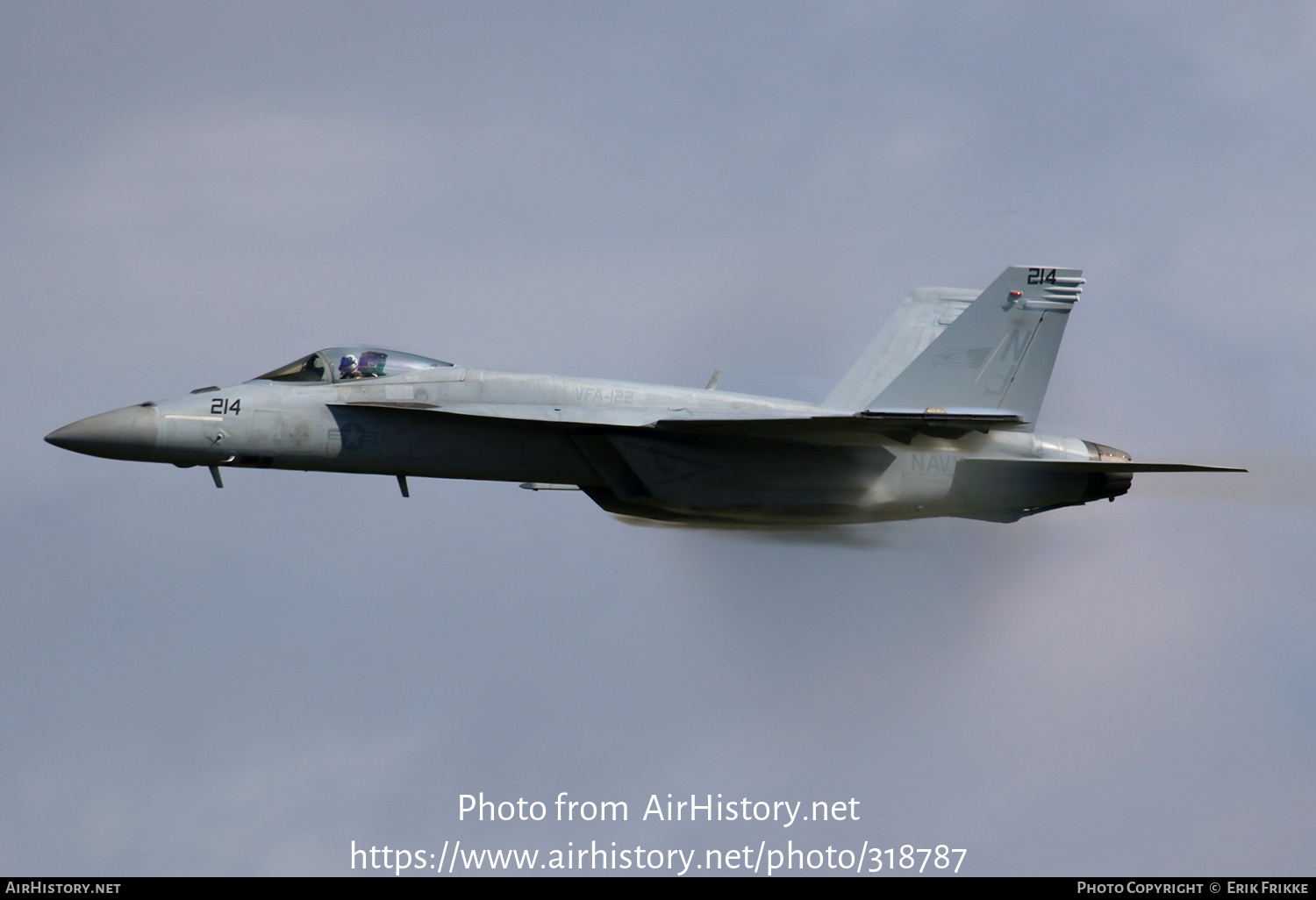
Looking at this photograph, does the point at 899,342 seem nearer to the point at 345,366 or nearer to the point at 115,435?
the point at 345,366

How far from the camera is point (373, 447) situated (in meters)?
16.8

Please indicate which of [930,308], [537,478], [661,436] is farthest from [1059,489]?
[537,478]

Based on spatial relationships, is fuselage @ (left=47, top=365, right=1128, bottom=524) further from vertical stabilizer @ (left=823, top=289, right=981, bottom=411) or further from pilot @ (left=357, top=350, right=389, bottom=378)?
vertical stabilizer @ (left=823, top=289, right=981, bottom=411)

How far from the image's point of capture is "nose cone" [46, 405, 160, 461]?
15.8 meters

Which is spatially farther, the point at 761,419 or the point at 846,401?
the point at 846,401

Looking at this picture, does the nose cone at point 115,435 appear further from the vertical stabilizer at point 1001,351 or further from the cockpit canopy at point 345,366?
the vertical stabilizer at point 1001,351

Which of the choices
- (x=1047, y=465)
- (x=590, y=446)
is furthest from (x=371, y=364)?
(x=1047, y=465)

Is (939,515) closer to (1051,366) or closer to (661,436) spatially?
(1051,366)

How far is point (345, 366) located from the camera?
1692 cm

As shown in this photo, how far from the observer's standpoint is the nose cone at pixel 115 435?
1577cm

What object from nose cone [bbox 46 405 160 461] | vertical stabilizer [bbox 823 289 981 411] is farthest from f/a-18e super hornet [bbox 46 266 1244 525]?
vertical stabilizer [bbox 823 289 981 411]

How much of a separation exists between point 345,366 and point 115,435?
3006 millimetres

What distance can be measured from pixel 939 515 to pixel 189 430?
10.8 m

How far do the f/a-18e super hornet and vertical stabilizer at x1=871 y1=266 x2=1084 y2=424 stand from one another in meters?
0.03
